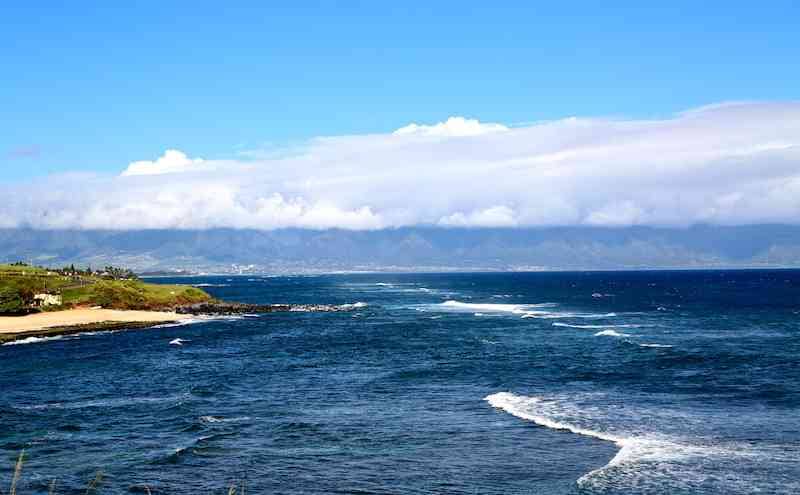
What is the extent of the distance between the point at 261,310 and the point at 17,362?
301ft

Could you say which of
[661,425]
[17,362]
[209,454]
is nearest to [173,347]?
[17,362]

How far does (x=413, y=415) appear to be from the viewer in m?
55.6

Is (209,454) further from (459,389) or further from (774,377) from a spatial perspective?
(774,377)

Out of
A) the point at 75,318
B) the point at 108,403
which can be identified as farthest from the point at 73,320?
the point at 108,403

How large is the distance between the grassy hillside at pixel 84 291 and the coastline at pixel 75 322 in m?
6.07

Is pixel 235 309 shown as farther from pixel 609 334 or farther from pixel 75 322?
pixel 609 334

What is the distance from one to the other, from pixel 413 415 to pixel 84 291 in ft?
448

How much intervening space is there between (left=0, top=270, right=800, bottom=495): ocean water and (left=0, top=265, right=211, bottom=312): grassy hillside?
56.4 metres

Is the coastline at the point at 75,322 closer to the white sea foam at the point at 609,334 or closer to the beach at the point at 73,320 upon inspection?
the beach at the point at 73,320

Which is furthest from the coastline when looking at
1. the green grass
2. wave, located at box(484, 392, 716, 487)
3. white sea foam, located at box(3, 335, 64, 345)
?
wave, located at box(484, 392, 716, 487)

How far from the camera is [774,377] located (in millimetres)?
69188

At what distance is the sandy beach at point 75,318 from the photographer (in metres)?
134

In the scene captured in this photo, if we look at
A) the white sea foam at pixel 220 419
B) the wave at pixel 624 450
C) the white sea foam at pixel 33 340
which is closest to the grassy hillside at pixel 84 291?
the white sea foam at pixel 33 340

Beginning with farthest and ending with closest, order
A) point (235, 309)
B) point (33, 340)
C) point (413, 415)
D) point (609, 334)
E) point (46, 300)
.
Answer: point (235, 309)
point (46, 300)
point (33, 340)
point (609, 334)
point (413, 415)
